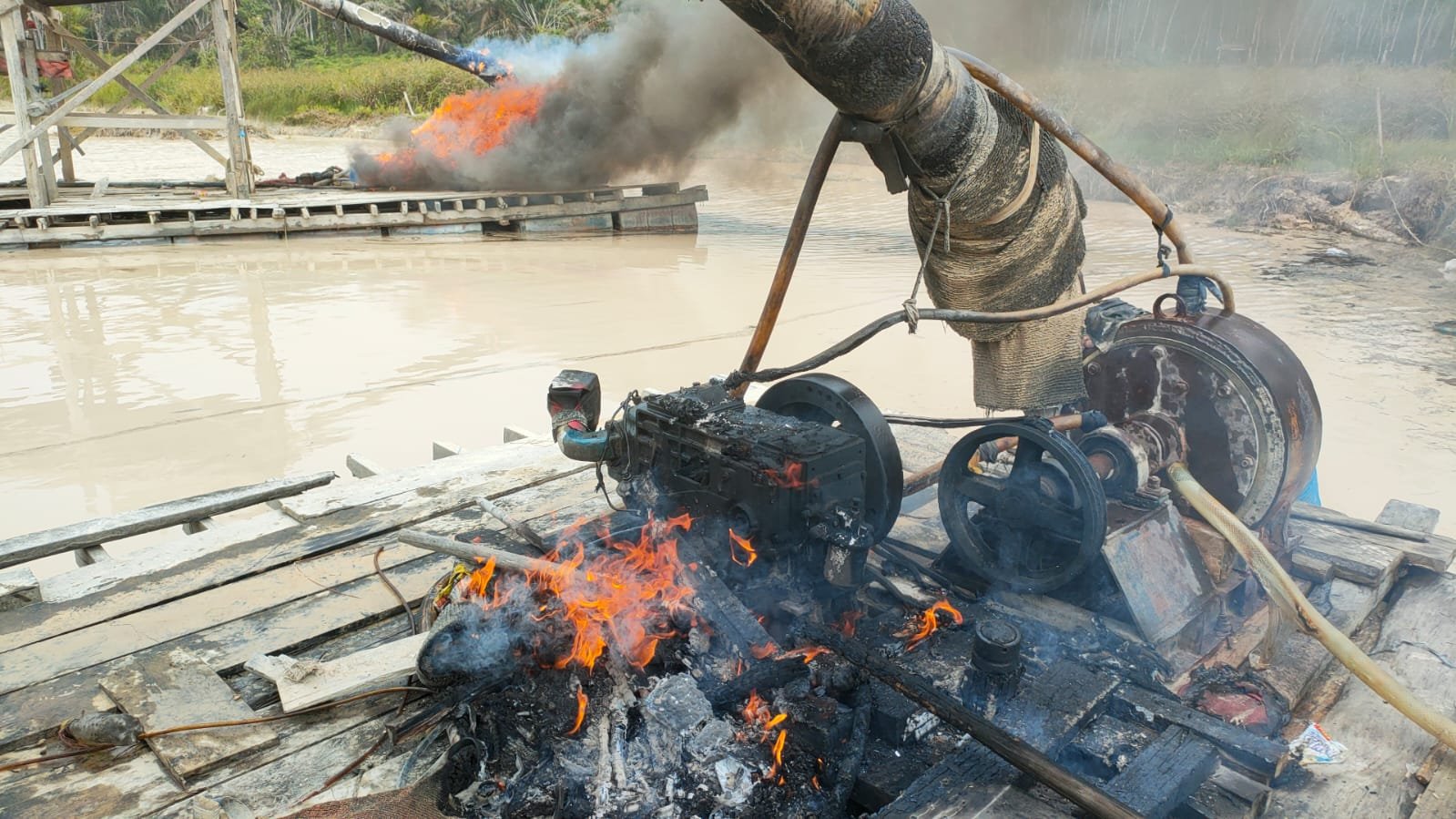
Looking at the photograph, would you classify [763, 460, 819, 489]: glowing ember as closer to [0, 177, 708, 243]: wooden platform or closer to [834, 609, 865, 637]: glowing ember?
[834, 609, 865, 637]: glowing ember

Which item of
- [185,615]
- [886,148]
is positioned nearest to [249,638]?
[185,615]

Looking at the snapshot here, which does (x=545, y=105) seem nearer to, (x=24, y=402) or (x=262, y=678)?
(x=24, y=402)

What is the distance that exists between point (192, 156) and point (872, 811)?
31.4 metres

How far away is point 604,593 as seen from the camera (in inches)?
121

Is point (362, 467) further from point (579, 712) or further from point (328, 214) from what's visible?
point (328, 214)

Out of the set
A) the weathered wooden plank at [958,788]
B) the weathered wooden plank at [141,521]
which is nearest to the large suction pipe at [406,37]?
the weathered wooden plank at [141,521]

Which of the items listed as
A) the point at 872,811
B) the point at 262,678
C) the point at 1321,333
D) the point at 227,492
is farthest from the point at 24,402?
the point at 1321,333

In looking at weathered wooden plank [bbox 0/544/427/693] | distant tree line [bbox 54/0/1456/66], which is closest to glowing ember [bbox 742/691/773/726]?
weathered wooden plank [bbox 0/544/427/693]

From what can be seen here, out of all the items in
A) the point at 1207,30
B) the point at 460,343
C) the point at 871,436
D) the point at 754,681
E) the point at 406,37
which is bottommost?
the point at 460,343

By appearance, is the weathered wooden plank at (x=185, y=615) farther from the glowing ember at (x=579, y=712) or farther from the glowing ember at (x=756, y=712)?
the glowing ember at (x=756, y=712)

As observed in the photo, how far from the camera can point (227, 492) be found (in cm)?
459

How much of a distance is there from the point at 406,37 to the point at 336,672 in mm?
18329

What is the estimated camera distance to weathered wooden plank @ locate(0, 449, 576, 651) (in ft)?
11.4

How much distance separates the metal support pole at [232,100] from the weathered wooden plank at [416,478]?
13944 mm
